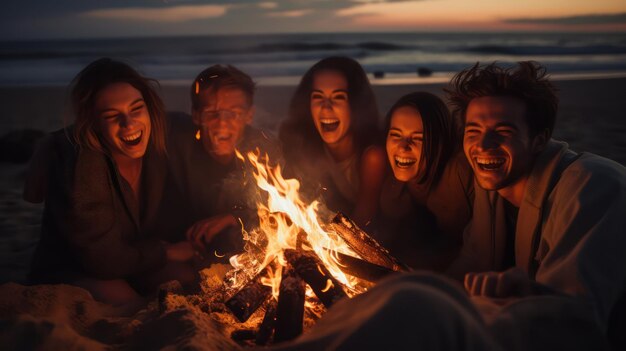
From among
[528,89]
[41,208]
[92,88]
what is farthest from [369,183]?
[41,208]

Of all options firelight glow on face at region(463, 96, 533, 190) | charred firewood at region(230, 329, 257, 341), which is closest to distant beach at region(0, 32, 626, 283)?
charred firewood at region(230, 329, 257, 341)

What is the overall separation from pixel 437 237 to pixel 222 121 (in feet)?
7.02

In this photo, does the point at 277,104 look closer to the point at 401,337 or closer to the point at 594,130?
the point at 594,130

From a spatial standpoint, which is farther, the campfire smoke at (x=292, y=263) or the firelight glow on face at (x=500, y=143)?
the firelight glow on face at (x=500, y=143)

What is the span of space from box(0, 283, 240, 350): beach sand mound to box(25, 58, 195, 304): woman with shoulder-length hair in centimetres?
29

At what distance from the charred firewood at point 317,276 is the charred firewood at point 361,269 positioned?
0.23 m

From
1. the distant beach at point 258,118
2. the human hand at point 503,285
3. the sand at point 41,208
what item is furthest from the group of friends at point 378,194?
the distant beach at point 258,118

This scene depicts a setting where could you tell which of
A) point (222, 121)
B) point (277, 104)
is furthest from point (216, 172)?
point (277, 104)

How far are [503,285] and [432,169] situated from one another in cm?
193

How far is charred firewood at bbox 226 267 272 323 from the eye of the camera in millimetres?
3484

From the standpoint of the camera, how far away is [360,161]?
5246mm

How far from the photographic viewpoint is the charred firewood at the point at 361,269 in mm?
3701

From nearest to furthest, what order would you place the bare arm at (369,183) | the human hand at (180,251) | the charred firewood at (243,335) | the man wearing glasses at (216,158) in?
the charred firewood at (243,335) < the human hand at (180,251) < the man wearing glasses at (216,158) < the bare arm at (369,183)

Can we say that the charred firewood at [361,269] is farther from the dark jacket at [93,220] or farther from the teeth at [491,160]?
the dark jacket at [93,220]
